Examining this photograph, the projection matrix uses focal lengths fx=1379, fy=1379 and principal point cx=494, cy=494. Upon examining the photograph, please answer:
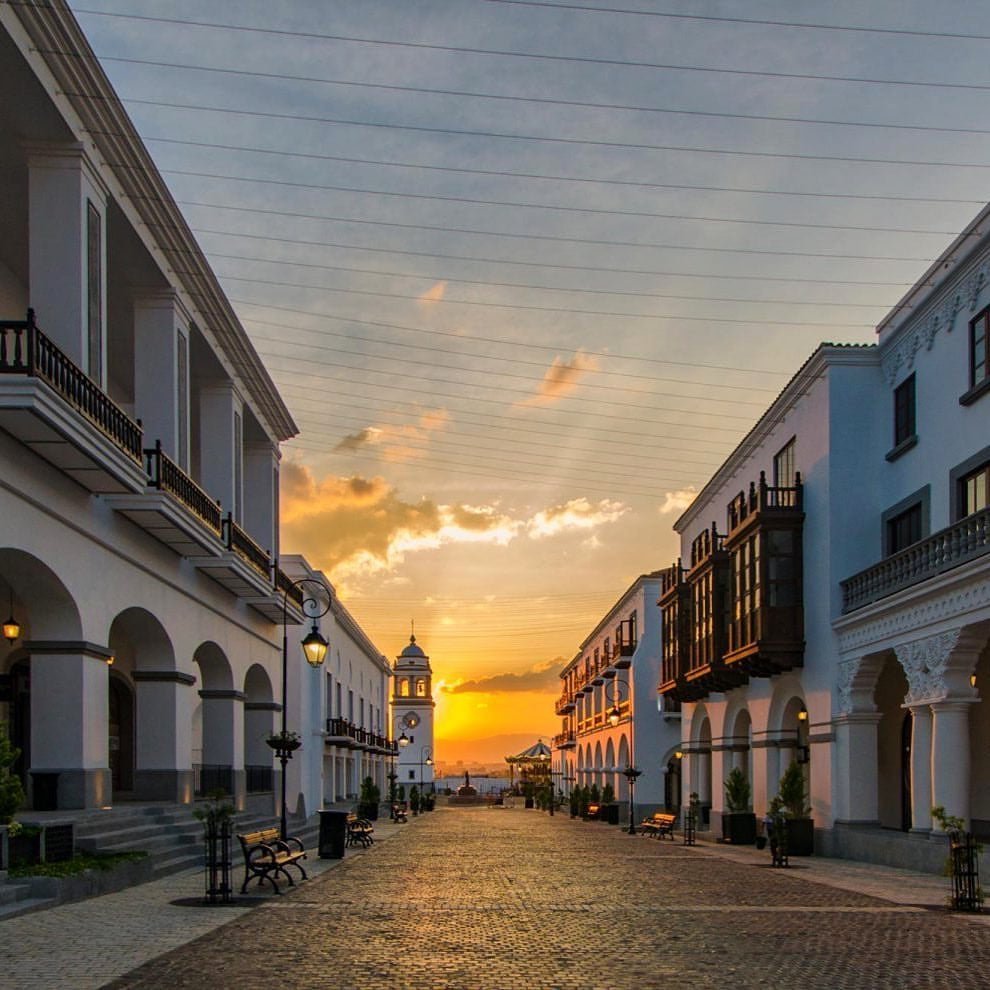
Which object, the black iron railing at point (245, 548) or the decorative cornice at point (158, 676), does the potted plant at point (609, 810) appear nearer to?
the black iron railing at point (245, 548)

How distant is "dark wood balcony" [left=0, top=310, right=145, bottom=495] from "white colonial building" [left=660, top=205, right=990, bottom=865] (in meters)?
12.7

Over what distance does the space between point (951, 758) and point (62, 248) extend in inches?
628

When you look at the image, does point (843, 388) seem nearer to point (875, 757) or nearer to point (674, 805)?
point (875, 757)

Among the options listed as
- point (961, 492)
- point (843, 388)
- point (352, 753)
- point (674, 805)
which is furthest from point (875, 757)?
point (352, 753)

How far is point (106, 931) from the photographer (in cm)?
1407

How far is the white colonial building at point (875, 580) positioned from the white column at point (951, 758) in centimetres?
2

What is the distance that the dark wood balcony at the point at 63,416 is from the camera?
16.0 metres

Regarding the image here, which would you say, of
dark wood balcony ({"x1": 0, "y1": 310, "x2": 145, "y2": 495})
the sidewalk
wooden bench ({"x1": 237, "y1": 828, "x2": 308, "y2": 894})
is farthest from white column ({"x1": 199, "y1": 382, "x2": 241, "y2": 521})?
the sidewalk

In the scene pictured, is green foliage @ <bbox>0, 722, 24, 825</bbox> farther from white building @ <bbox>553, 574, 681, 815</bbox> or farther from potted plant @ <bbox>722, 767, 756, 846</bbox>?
white building @ <bbox>553, 574, 681, 815</bbox>

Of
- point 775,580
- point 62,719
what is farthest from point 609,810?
point 62,719

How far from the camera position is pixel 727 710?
38.6 m

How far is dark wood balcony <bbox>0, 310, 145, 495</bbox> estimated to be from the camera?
1598 centimetres

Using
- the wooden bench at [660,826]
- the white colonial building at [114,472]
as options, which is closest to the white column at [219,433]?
the white colonial building at [114,472]

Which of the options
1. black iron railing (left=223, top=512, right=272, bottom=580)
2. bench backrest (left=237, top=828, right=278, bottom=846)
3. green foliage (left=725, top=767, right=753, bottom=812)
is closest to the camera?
bench backrest (left=237, top=828, right=278, bottom=846)
